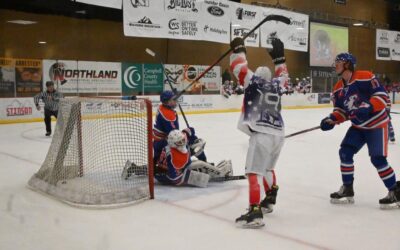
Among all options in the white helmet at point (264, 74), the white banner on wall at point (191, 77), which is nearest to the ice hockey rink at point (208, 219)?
the white helmet at point (264, 74)

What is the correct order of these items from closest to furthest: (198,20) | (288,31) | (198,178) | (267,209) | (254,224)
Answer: (254,224) < (267,209) < (198,178) < (198,20) < (288,31)

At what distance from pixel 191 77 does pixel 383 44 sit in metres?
10.3

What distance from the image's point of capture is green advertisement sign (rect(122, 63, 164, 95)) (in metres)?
14.5

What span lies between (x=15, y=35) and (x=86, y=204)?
12.6 metres

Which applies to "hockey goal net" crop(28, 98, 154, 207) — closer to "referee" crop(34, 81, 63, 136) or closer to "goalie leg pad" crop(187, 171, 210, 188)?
"goalie leg pad" crop(187, 171, 210, 188)

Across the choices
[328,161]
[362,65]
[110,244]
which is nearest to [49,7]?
[328,161]

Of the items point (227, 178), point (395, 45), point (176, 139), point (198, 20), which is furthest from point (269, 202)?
point (395, 45)

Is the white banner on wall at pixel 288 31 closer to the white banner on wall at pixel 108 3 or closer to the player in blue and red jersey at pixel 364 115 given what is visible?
the white banner on wall at pixel 108 3

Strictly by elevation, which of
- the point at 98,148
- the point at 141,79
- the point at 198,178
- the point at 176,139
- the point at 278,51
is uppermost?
the point at 141,79

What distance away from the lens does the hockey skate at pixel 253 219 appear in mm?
3285

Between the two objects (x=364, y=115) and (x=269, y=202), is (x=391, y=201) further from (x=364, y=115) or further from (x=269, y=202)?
(x=269, y=202)

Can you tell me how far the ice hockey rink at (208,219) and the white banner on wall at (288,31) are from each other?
34.2ft

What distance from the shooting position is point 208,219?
11.7ft

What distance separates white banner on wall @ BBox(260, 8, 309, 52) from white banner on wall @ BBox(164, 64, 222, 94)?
78.6 inches
